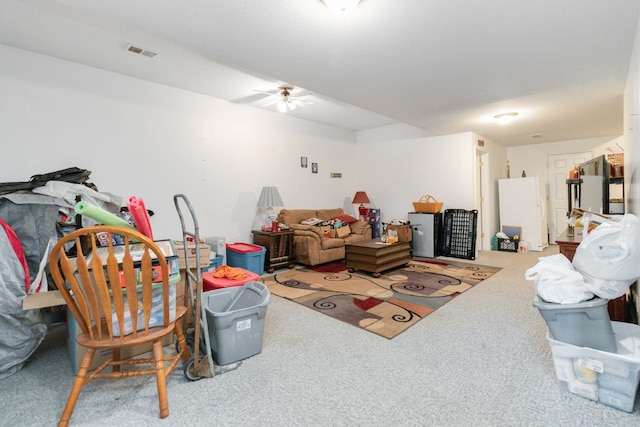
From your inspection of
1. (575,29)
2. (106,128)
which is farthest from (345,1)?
(106,128)

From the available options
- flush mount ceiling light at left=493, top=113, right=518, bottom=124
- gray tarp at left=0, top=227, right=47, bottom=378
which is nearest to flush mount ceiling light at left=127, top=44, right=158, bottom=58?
gray tarp at left=0, top=227, right=47, bottom=378

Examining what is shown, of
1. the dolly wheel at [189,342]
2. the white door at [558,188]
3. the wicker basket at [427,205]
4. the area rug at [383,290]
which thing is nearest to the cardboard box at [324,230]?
the area rug at [383,290]

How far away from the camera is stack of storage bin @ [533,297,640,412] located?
1456 millimetres

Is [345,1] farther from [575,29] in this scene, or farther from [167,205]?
[167,205]

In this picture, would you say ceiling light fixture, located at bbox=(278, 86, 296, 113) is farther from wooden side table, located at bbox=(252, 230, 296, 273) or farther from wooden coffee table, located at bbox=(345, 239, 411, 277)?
wooden coffee table, located at bbox=(345, 239, 411, 277)

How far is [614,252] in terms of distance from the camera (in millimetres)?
1455

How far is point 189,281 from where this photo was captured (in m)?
1.96

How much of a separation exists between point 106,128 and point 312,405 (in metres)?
3.57

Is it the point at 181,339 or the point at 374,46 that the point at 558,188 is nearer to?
the point at 374,46

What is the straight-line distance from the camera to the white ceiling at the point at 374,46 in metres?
2.00

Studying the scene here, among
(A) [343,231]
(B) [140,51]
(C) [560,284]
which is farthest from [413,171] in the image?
(B) [140,51]

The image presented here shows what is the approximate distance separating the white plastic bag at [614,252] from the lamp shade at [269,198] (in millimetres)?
3727

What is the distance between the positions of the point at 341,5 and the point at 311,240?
315 cm

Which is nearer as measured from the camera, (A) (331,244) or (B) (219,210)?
(B) (219,210)
